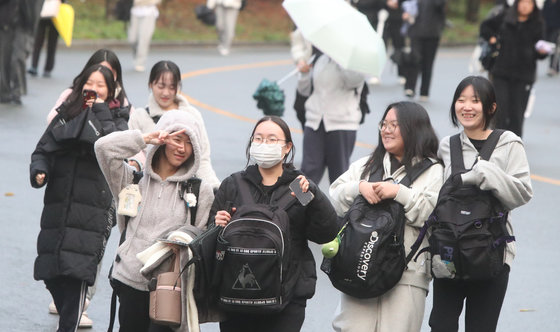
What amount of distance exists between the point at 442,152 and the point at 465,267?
0.72 metres

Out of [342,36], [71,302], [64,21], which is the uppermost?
[342,36]

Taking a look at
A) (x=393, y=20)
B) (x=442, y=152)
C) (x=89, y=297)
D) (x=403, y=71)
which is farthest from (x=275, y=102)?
(x=393, y=20)

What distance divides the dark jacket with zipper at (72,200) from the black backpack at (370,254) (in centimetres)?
157

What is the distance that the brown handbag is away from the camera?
17.0 ft

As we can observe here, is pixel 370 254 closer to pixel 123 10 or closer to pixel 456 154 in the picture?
pixel 456 154

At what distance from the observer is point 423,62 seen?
1861 cm

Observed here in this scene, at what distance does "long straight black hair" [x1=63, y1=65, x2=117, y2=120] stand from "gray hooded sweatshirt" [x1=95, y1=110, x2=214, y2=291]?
34.3 inches

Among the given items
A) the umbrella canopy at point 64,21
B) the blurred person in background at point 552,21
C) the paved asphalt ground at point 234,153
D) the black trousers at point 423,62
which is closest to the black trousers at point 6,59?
the paved asphalt ground at point 234,153

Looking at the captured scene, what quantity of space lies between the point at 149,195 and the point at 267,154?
0.70m

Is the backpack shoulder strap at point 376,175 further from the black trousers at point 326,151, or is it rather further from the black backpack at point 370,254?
the black trousers at point 326,151

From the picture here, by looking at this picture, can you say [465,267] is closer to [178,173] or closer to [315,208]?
[315,208]

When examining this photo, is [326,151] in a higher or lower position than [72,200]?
higher

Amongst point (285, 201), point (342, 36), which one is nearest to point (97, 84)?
point (285, 201)

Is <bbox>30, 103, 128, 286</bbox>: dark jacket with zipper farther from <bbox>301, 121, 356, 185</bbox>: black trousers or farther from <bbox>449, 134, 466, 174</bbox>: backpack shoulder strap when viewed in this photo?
<bbox>301, 121, 356, 185</bbox>: black trousers
